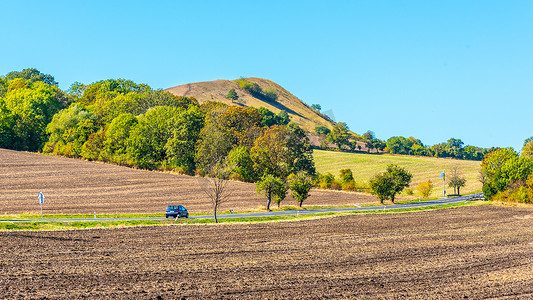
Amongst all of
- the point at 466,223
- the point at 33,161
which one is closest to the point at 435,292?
the point at 466,223

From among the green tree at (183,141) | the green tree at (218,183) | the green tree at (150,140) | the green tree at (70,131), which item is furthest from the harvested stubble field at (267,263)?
the green tree at (70,131)

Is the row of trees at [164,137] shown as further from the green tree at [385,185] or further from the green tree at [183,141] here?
the green tree at [385,185]

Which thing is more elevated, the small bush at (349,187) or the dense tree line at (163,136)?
the dense tree line at (163,136)

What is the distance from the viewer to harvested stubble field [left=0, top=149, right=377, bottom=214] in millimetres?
54188

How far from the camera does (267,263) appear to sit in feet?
76.8

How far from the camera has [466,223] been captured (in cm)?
4322

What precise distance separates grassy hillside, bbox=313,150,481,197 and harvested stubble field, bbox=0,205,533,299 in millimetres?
72954

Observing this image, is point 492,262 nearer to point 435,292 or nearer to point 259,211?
point 435,292

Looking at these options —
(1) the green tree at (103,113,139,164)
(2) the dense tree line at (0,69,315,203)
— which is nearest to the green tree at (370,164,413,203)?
(2) the dense tree line at (0,69,315,203)

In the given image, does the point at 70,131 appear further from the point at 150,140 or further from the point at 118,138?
the point at 150,140

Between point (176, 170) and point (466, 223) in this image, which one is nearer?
point (466, 223)

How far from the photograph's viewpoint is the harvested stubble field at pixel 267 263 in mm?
18047

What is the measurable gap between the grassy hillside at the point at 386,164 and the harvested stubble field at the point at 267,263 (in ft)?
239

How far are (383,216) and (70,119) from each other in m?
76.1
